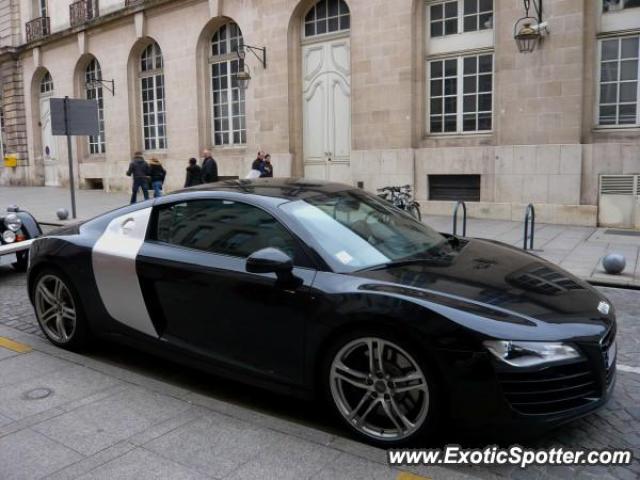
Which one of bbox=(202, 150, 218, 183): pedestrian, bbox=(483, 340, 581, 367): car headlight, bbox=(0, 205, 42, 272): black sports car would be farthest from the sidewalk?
bbox=(0, 205, 42, 272): black sports car

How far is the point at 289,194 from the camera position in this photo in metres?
4.29

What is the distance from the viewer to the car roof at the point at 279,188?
4.30m

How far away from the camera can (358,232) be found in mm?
4090

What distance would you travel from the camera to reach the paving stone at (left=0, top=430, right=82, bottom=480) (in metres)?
3.15

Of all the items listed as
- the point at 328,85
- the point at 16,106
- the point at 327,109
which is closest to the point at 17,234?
the point at 327,109

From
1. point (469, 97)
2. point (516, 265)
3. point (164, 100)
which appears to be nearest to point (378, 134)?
point (469, 97)

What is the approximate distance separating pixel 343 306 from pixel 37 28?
102ft

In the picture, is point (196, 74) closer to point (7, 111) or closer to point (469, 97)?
point (469, 97)

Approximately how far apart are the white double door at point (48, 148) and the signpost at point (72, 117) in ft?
48.3

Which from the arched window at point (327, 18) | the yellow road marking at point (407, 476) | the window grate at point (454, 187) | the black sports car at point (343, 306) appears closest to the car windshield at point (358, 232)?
the black sports car at point (343, 306)

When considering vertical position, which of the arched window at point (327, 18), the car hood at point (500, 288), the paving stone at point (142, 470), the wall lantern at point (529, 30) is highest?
the arched window at point (327, 18)

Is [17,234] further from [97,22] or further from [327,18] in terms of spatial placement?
[97,22]

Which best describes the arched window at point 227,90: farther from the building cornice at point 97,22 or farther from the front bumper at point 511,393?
the front bumper at point 511,393

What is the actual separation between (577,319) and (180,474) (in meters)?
2.26
